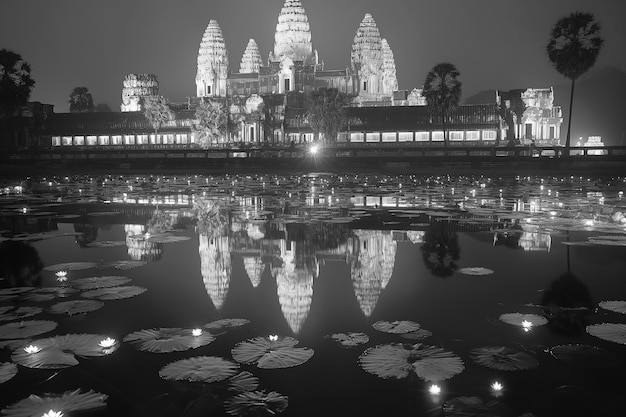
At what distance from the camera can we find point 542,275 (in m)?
7.79

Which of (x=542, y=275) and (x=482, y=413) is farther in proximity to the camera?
(x=542, y=275)

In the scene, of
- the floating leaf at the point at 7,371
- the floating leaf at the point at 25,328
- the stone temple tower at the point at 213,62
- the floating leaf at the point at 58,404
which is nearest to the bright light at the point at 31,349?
the floating leaf at the point at 7,371

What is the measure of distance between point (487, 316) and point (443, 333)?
2.48ft

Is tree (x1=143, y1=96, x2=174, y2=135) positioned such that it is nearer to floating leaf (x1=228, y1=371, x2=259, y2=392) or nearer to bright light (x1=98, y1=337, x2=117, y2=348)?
bright light (x1=98, y1=337, x2=117, y2=348)

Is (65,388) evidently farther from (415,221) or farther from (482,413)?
(415,221)

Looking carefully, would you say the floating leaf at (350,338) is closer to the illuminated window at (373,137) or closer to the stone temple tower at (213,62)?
the illuminated window at (373,137)

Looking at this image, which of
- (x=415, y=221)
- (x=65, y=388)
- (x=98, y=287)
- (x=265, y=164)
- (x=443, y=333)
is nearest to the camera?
(x=65, y=388)

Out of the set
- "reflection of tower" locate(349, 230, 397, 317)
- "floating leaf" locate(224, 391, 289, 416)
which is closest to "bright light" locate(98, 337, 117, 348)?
"floating leaf" locate(224, 391, 289, 416)

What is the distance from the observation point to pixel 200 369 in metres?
4.60

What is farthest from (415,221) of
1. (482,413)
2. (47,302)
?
(482,413)

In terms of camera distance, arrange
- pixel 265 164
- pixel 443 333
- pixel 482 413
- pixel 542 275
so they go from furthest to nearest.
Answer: pixel 265 164 < pixel 542 275 < pixel 443 333 < pixel 482 413

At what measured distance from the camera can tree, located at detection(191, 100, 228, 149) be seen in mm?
82000

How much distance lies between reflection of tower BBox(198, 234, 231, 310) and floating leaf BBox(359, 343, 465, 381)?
7.01ft

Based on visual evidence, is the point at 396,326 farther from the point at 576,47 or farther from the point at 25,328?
the point at 576,47
